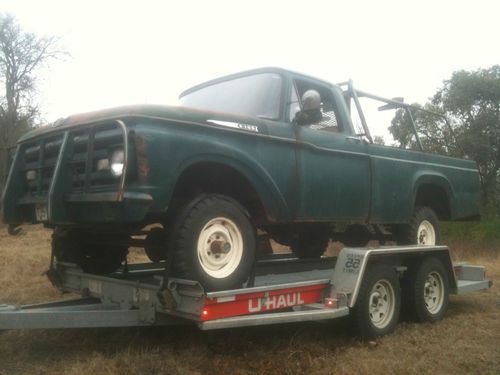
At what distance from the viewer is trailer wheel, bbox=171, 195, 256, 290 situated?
3848mm

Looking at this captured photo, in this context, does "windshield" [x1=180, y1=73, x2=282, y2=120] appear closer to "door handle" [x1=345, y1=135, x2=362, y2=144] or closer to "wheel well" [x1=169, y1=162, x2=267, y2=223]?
"wheel well" [x1=169, y1=162, x2=267, y2=223]

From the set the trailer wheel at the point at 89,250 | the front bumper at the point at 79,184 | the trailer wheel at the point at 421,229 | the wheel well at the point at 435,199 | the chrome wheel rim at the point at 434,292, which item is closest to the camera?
the front bumper at the point at 79,184

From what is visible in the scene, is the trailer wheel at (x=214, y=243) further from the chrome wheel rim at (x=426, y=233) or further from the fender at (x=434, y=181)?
the chrome wheel rim at (x=426, y=233)

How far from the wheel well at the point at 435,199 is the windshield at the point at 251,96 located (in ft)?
9.09

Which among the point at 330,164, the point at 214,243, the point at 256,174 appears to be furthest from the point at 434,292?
the point at 214,243

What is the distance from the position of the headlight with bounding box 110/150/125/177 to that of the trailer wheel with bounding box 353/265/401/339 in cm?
250

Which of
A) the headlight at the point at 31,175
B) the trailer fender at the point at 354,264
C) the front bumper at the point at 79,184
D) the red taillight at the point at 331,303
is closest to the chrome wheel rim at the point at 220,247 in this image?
the front bumper at the point at 79,184

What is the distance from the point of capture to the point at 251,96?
5.06 meters

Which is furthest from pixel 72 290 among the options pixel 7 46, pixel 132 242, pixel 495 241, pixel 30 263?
pixel 7 46

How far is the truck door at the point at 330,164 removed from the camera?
4.94 metres

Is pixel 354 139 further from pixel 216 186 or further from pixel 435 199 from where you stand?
pixel 435 199

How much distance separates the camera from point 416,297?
222 inches

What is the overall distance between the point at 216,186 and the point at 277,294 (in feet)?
3.38

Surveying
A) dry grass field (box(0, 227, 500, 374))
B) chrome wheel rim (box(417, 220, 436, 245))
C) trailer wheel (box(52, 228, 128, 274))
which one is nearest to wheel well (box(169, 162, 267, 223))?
trailer wheel (box(52, 228, 128, 274))
